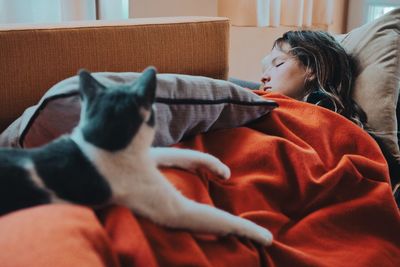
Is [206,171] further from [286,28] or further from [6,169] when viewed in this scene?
[286,28]

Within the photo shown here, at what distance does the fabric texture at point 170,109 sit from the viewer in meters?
0.76

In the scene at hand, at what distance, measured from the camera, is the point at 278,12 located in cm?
221

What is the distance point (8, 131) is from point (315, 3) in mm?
1852

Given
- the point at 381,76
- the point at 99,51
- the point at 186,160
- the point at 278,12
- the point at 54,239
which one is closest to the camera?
the point at 54,239

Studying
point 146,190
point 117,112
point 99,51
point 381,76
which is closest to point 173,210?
point 146,190

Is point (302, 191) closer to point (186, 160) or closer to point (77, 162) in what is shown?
point (186, 160)

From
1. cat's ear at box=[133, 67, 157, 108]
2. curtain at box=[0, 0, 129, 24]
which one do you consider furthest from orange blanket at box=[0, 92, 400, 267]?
curtain at box=[0, 0, 129, 24]

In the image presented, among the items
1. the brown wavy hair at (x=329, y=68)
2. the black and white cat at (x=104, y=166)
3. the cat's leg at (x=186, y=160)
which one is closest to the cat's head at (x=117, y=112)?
the black and white cat at (x=104, y=166)

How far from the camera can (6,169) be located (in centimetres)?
56

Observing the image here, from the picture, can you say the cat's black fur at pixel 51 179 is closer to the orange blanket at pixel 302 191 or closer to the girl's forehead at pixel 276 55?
the orange blanket at pixel 302 191

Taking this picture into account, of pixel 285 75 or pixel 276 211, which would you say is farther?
pixel 285 75

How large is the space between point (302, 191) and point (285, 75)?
51 centimetres

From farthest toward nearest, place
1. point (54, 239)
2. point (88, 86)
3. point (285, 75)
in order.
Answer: point (285, 75), point (88, 86), point (54, 239)

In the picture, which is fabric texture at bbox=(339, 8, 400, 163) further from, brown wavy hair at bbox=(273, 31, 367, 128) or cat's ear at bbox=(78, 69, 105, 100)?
cat's ear at bbox=(78, 69, 105, 100)
